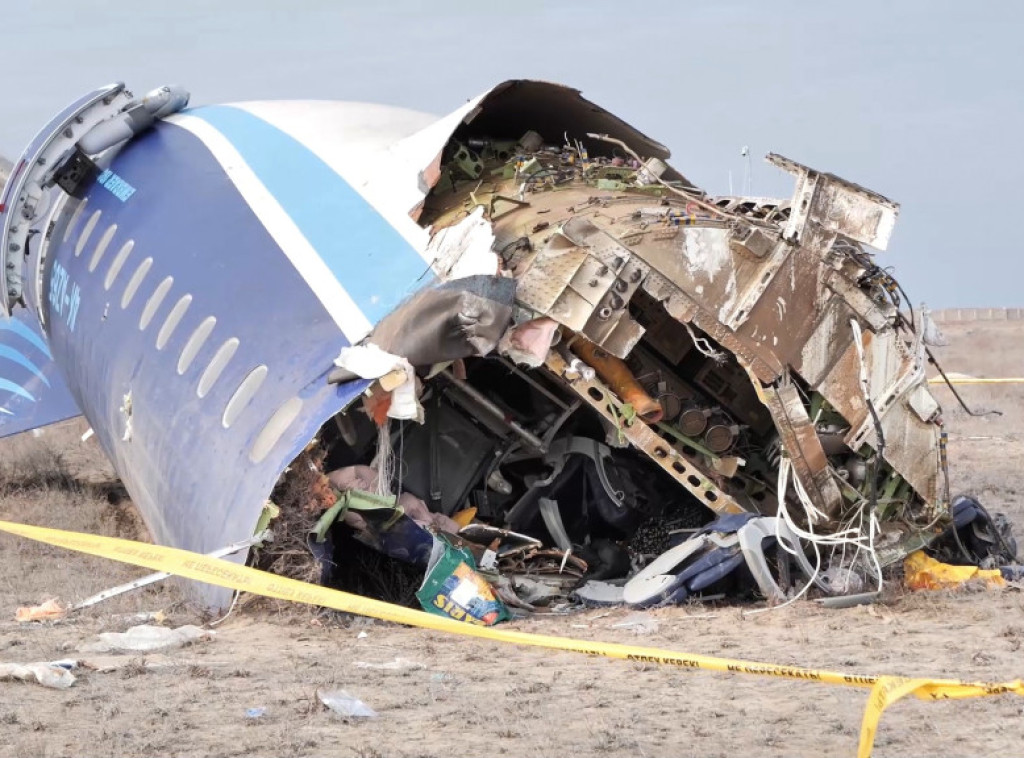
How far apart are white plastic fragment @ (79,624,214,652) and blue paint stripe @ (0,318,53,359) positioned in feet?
29.8

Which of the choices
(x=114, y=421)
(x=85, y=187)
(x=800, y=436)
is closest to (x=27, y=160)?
(x=85, y=187)

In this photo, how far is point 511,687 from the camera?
28.6 feet

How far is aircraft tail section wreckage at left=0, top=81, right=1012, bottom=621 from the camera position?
443 inches

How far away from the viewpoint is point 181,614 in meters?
11.4

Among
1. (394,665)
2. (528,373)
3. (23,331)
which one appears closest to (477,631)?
(394,665)

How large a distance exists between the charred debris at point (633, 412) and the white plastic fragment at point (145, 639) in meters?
0.76

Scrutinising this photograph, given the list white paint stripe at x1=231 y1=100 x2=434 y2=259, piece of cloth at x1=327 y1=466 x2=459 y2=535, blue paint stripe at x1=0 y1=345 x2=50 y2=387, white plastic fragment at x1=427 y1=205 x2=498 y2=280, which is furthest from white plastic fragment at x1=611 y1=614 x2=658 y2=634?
blue paint stripe at x1=0 y1=345 x2=50 y2=387

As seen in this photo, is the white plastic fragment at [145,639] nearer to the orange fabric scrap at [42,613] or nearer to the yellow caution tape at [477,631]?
the yellow caution tape at [477,631]

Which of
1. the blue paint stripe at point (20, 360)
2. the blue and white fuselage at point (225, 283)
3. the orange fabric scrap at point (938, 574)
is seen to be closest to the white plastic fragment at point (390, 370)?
the blue and white fuselage at point (225, 283)

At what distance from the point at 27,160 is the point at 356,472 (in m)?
6.26

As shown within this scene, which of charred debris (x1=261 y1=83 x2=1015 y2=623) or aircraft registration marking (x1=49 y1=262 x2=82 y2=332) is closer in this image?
charred debris (x1=261 y1=83 x2=1015 y2=623)

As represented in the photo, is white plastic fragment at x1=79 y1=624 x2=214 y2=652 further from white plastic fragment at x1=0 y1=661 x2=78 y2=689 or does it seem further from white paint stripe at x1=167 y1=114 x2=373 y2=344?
white paint stripe at x1=167 y1=114 x2=373 y2=344

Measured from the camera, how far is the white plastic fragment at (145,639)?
9.99 metres

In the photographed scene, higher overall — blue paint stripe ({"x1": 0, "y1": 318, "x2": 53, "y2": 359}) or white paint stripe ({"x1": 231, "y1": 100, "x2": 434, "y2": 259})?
white paint stripe ({"x1": 231, "y1": 100, "x2": 434, "y2": 259})
